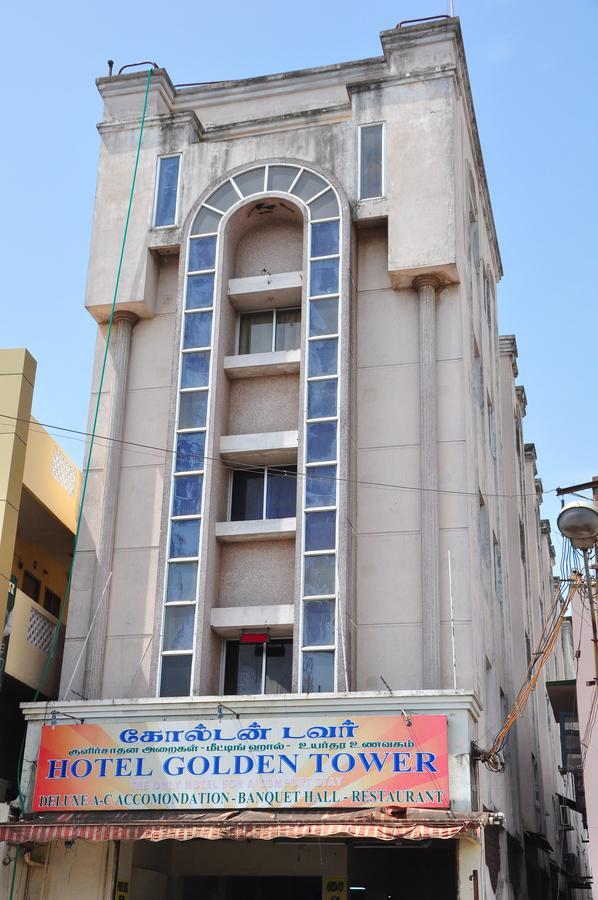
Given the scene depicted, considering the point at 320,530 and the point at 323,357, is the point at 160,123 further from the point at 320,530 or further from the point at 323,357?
the point at 320,530

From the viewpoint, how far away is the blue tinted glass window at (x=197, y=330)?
2247 centimetres

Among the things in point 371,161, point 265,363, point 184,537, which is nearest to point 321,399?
point 265,363

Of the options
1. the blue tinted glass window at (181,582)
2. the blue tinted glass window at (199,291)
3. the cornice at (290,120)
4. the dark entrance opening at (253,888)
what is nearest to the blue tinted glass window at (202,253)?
the blue tinted glass window at (199,291)

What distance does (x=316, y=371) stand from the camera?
2156cm

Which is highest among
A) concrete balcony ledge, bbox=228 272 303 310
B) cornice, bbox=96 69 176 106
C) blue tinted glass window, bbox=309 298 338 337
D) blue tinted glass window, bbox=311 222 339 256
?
cornice, bbox=96 69 176 106

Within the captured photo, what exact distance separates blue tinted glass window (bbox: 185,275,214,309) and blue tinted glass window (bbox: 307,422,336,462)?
12.7 ft

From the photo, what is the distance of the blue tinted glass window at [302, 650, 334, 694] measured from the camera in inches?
755

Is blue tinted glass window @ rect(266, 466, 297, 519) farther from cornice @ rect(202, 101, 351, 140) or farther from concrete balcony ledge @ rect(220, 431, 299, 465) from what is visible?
cornice @ rect(202, 101, 351, 140)

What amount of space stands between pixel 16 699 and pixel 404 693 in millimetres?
9533

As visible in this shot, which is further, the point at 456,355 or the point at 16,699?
the point at 16,699

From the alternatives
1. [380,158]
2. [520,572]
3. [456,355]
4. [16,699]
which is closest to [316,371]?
[456,355]

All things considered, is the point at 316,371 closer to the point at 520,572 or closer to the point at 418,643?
the point at 418,643


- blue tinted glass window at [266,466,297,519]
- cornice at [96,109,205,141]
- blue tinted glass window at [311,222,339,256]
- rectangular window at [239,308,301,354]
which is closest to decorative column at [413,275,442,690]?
blue tinted glass window at [311,222,339,256]

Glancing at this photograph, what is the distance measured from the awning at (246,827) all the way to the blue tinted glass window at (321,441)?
6.73 meters
